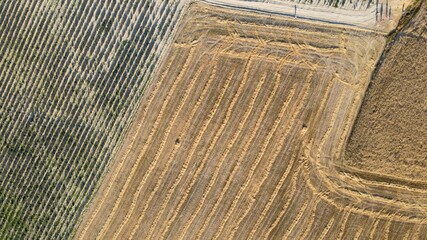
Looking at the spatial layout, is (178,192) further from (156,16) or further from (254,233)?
(156,16)

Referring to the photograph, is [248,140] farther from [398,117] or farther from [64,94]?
[64,94]

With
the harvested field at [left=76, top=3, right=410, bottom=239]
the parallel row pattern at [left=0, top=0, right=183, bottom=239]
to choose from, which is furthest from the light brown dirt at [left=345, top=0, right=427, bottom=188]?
the parallel row pattern at [left=0, top=0, right=183, bottom=239]

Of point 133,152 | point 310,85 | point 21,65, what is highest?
point 310,85

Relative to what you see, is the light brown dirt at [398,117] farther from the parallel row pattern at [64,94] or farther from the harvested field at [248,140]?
the parallel row pattern at [64,94]

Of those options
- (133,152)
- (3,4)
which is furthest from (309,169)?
(3,4)

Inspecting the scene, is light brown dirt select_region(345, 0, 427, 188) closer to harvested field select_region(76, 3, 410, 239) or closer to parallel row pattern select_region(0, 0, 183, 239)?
harvested field select_region(76, 3, 410, 239)

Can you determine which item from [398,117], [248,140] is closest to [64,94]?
[248,140]
